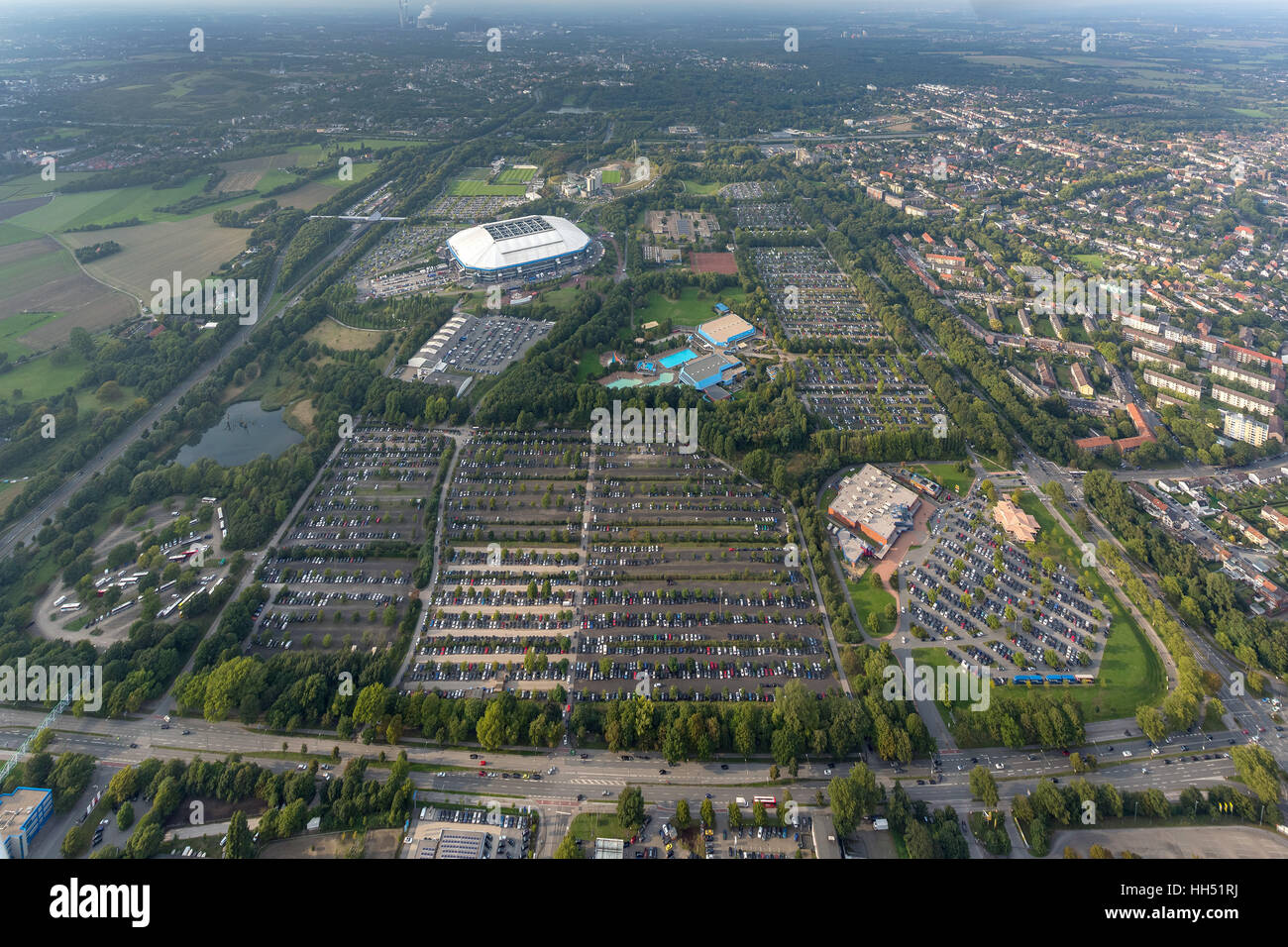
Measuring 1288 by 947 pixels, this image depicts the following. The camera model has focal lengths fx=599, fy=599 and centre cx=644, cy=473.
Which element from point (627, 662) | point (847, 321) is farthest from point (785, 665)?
point (847, 321)

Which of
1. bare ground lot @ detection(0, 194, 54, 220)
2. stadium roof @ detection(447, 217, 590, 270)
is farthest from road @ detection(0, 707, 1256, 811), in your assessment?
bare ground lot @ detection(0, 194, 54, 220)

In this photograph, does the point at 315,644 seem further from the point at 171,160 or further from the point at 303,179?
the point at 171,160

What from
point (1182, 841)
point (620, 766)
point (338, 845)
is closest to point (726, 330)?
point (620, 766)

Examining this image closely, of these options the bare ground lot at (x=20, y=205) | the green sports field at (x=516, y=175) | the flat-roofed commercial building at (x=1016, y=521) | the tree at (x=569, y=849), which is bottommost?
the tree at (x=569, y=849)

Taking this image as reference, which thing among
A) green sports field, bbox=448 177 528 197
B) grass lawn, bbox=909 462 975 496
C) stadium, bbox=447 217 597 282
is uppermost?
green sports field, bbox=448 177 528 197

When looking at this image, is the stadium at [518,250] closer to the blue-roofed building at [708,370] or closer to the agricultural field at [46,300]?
the blue-roofed building at [708,370]

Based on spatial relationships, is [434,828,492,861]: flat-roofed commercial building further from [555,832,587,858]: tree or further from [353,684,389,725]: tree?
[353,684,389,725]: tree

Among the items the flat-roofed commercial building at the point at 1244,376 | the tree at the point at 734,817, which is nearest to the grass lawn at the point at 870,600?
the tree at the point at 734,817
